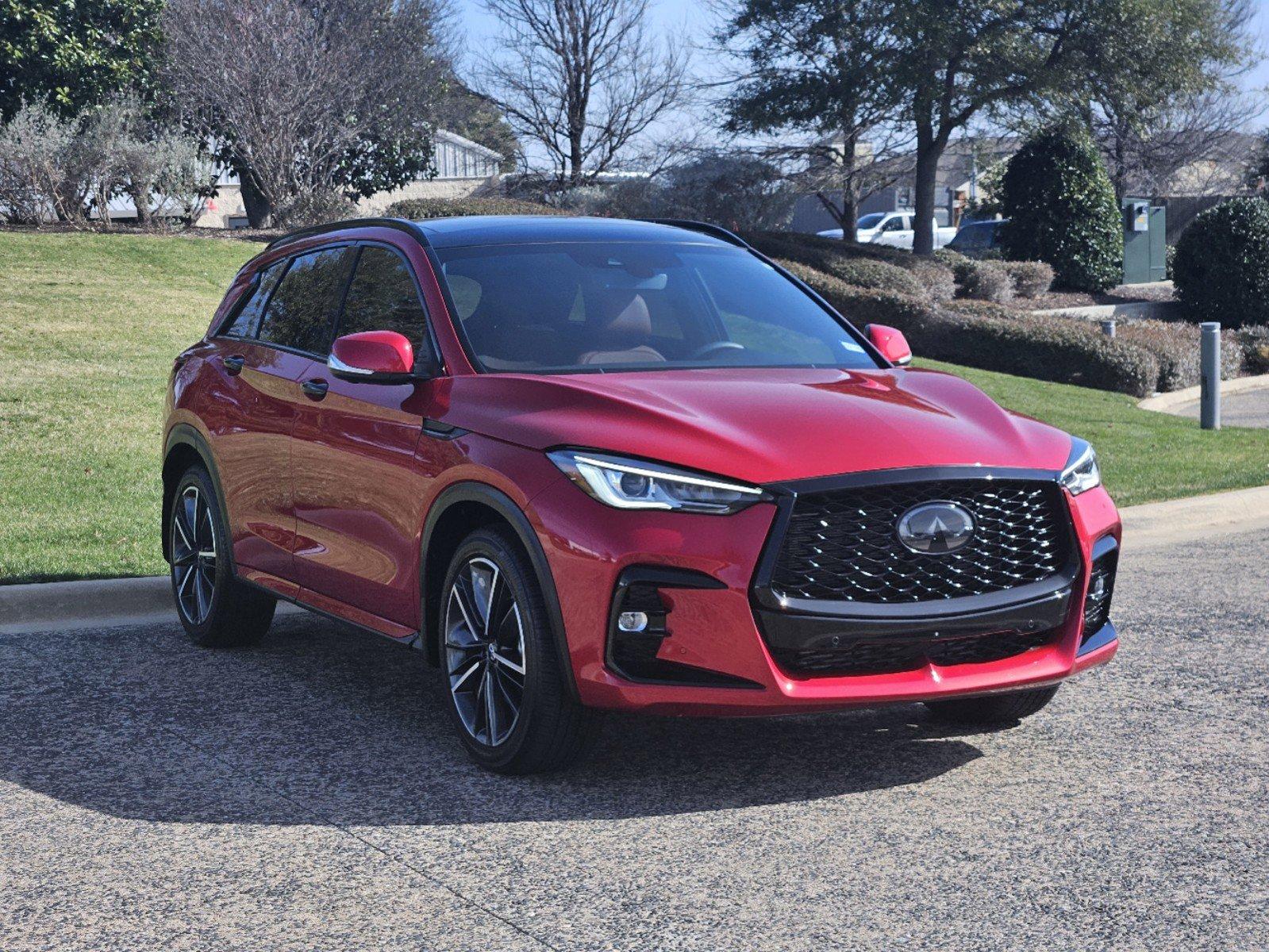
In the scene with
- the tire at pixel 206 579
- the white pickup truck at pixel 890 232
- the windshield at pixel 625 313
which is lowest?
the tire at pixel 206 579

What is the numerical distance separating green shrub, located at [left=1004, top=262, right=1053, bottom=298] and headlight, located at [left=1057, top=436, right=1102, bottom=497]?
82.6ft

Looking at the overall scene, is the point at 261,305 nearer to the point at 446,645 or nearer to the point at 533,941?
the point at 446,645

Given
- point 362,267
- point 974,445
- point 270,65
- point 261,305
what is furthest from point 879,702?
point 270,65

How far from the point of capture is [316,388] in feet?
20.1

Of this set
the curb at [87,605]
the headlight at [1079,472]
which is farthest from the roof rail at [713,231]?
the curb at [87,605]

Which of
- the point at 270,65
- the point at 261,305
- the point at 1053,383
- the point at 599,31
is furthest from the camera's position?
the point at 599,31

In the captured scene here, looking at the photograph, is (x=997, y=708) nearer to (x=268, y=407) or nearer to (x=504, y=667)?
(x=504, y=667)

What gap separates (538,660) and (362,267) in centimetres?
224

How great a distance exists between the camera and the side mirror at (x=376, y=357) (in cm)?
543

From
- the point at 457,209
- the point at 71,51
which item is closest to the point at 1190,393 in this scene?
the point at 457,209

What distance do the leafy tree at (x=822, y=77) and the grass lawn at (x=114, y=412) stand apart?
1243 centimetres

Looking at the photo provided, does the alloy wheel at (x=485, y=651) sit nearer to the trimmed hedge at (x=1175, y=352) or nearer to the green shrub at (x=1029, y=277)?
the trimmed hedge at (x=1175, y=352)

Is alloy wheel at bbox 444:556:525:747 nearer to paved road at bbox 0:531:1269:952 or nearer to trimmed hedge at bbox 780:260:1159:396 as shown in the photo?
paved road at bbox 0:531:1269:952

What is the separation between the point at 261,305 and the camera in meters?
7.08
